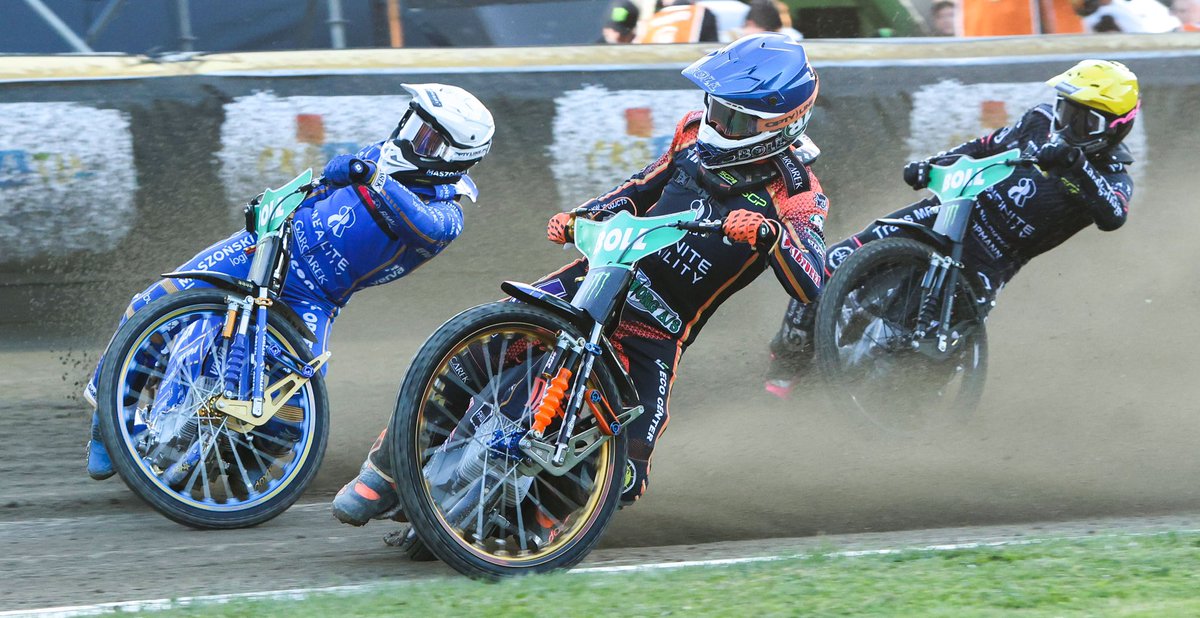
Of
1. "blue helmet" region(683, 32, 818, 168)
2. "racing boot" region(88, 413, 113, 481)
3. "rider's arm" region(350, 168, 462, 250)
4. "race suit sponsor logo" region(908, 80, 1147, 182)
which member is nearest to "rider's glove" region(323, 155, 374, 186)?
"rider's arm" region(350, 168, 462, 250)

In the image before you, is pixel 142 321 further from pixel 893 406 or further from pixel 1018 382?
pixel 1018 382

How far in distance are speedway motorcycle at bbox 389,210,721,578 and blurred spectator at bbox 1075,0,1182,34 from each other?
5685 millimetres

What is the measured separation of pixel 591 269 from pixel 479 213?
3985 mm

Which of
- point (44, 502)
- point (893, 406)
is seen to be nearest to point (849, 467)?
point (893, 406)

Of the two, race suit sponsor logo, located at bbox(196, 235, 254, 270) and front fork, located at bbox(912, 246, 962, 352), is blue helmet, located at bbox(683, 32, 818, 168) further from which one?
front fork, located at bbox(912, 246, 962, 352)

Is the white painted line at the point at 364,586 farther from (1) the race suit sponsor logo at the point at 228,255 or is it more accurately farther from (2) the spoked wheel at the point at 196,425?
(1) the race suit sponsor logo at the point at 228,255

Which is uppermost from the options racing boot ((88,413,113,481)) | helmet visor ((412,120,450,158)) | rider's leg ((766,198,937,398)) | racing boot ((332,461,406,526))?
helmet visor ((412,120,450,158))

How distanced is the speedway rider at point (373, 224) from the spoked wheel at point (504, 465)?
1313 millimetres

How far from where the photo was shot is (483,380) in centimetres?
471

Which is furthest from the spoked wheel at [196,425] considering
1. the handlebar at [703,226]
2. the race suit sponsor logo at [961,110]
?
the race suit sponsor logo at [961,110]

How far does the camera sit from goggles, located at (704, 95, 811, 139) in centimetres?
508

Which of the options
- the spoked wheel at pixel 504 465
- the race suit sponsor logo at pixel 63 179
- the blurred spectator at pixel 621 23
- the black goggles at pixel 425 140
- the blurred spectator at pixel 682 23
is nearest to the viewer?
the spoked wheel at pixel 504 465

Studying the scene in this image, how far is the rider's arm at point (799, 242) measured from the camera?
483 cm

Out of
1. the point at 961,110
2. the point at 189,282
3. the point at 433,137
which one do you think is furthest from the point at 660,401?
the point at 961,110
